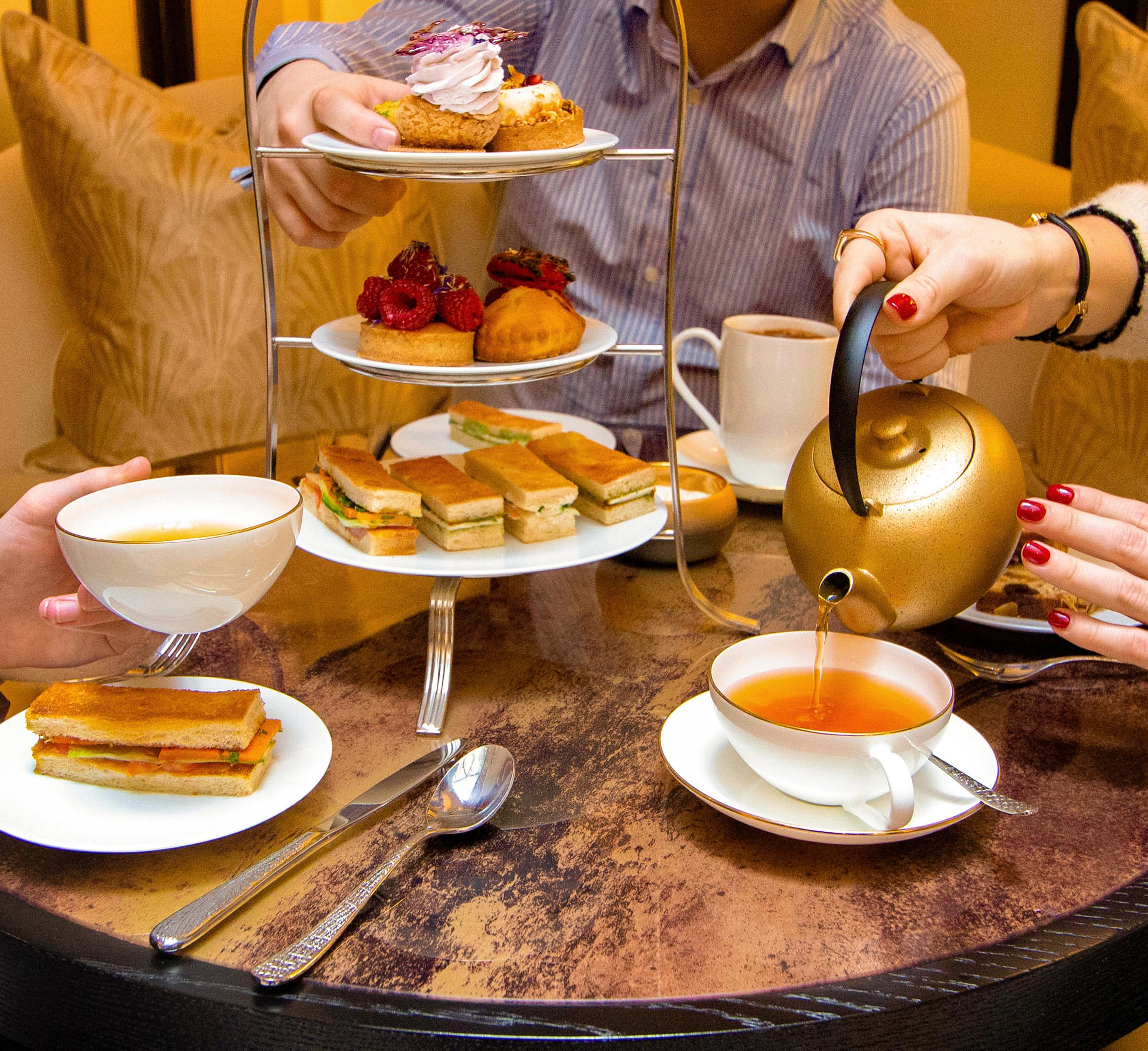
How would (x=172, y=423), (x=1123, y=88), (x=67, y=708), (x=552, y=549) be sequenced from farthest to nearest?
(x=172, y=423) → (x=1123, y=88) → (x=552, y=549) → (x=67, y=708)

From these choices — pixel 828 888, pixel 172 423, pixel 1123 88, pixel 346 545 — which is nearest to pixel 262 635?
pixel 346 545

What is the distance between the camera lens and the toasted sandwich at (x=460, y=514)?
2.96 ft

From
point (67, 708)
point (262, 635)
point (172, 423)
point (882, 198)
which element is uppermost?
point (882, 198)

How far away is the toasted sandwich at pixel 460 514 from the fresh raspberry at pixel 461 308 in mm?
135

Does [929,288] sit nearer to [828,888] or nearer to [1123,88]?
[828,888]

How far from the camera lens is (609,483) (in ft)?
3.13

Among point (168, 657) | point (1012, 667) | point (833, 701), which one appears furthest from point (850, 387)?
point (168, 657)

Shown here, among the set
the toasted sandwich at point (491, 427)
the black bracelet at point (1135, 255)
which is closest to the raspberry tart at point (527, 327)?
the toasted sandwich at point (491, 427)

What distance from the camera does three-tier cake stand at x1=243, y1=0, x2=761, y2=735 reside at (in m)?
0.76

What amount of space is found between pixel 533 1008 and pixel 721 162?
145 cm

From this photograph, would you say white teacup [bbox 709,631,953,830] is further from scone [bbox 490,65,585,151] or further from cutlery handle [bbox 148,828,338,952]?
scone [bbox 490,65,585,151]

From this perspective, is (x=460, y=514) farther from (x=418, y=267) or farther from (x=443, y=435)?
(x=443, y=435)

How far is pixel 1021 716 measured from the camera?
2.66ft

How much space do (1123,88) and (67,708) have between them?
6.01 feet
